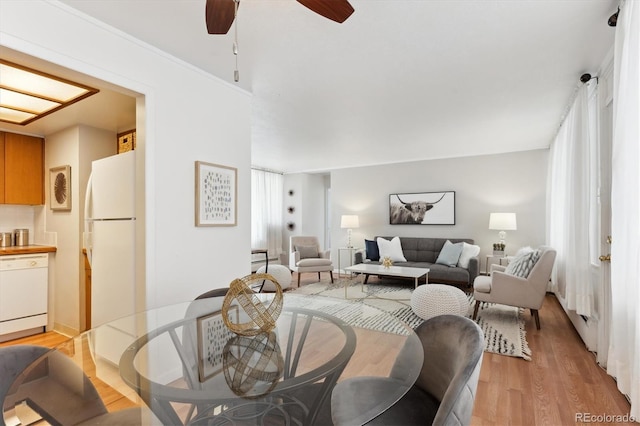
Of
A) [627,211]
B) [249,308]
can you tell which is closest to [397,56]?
[627,211]

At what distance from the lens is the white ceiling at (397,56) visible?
6.26 feet

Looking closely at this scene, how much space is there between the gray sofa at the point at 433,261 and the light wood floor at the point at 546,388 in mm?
2094

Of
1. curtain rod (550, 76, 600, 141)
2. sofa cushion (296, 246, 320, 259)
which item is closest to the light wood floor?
curtain rod (550, 76, 600, 141)

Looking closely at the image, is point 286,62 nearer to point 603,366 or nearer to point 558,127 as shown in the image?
point 603,366

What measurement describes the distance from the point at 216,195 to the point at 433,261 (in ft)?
15.4

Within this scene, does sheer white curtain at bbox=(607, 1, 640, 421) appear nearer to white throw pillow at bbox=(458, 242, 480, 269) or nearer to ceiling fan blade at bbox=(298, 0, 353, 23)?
ceiling fan blade at bbox=(298, 0, 353, 23)

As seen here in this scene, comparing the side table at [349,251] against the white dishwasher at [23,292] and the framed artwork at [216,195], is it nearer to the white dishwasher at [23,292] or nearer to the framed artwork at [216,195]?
the framed artwork at [216,195]

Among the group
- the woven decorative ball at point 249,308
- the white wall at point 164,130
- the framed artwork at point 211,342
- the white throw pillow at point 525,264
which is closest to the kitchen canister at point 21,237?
the white wall at point 164,130

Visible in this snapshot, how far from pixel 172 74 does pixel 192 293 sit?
5.53 feet

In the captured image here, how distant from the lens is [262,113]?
3.74 m

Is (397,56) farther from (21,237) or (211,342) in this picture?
(21,237)

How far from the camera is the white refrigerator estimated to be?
7.77 feet

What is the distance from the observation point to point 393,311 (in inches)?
166

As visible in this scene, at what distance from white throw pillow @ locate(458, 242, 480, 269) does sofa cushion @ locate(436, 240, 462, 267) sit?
6 centimetres
